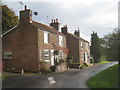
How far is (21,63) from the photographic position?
72.9 ft

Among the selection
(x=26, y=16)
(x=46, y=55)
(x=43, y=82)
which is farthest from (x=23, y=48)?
(x=43, y=82)

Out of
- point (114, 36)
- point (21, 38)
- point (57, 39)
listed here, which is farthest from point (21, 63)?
point (114, 36)

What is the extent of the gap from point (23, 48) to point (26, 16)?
5327mm

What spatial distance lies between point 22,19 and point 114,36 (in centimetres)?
1534

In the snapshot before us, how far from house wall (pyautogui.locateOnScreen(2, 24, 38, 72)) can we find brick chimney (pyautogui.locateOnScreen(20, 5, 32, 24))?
26.8 inches

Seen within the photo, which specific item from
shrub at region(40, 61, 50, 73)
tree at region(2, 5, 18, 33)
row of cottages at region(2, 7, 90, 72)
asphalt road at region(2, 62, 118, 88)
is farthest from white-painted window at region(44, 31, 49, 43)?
tree at region(2, 5, 18, 33)

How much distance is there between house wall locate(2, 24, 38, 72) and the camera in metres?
21.8

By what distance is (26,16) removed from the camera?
23.0 metres

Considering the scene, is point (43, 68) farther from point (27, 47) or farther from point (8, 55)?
point (8, 55)

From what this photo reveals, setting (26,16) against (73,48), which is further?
(73,48)

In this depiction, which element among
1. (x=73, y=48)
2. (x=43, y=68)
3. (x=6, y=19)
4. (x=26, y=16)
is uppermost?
(x=6, y=19)

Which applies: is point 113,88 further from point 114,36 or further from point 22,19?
point 22,19

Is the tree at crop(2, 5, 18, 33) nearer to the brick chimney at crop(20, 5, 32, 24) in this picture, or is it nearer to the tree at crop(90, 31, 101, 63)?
the brick chimney at crop(20, 5, 32, 24)

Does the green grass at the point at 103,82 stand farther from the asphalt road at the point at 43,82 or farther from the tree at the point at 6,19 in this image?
the tree at the point at 6,19
